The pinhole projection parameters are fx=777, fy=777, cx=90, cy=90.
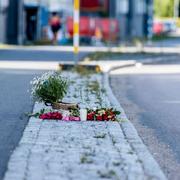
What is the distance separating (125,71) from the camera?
26.9m

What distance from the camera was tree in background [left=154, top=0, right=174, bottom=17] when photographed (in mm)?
101056

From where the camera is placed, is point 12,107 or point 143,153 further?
point 12,107

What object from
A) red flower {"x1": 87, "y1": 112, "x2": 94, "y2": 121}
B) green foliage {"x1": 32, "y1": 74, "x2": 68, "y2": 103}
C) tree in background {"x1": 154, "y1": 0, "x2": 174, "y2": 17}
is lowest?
red flower {"x1": 87, "y1": 112, "x2": 94, "y2": 121}

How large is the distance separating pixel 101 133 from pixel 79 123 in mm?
1013

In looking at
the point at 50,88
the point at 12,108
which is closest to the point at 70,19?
the point at 12,108

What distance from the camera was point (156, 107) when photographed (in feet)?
50.6

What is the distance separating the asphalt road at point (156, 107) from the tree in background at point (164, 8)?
2939 inches

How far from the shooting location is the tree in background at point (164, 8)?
A: 332 ft

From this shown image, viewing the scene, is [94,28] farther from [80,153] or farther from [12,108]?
[80,153]

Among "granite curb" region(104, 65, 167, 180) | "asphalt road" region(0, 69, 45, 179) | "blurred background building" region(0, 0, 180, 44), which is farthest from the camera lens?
"blurred background building" region(0, 0, 180, 44)

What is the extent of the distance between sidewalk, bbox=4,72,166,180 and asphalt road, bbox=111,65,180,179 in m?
0.35

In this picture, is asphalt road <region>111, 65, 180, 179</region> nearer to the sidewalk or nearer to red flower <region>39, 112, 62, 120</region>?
the sidewalk

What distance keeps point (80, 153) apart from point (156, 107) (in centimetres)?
679

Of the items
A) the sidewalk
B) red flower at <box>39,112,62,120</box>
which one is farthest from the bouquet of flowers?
red flower at <box>39,112,62,120</box>
